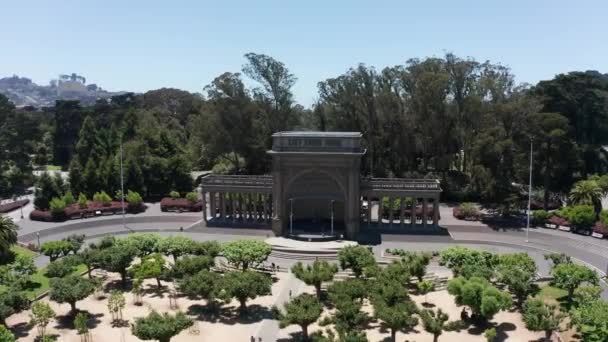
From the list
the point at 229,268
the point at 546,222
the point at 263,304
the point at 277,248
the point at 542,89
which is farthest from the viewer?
the point at 542,89

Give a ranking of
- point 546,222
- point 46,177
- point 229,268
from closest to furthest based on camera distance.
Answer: point 229,268 → point 546,222 → point 46,177

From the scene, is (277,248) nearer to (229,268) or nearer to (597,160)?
(229,268)

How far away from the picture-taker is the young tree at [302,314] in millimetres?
29000

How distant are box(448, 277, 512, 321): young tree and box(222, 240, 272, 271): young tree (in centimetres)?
1462

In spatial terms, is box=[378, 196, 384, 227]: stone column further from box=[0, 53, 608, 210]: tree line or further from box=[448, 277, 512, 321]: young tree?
box=[448, 277, 512, 321]: young tree

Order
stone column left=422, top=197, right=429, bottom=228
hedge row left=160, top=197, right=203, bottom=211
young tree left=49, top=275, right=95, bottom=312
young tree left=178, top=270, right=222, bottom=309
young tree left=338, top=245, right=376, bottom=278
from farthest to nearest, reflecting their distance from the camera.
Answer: hedge row left=160, top=197, right=203, bottom=211, stone column left=422, top=197, right=429, bottom=228, young tree left=338, top=245, right=376, bottom=278, young tree left=178, top=270, right=222, bottom=309, young tree left=49, top=275, right=95, bottom=312

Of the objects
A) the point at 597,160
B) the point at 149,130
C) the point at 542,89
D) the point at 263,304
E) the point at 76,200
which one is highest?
the point at 542,89

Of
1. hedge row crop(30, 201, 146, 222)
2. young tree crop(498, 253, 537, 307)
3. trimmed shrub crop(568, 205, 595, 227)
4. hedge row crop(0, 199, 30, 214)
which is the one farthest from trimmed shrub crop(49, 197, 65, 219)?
trimmed shrub crop(568, 205, 595, 227)

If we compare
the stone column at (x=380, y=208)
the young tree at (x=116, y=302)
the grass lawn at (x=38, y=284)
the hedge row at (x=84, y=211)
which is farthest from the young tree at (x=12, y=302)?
the stone column at (x=380, y=208)

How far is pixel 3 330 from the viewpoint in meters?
26.6

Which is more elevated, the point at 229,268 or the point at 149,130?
the point at 149,130

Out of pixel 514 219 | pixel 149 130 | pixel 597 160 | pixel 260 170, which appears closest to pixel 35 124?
pixel 149 130

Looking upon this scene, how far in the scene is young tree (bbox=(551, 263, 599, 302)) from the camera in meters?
32.8

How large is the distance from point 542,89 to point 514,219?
25971mm
